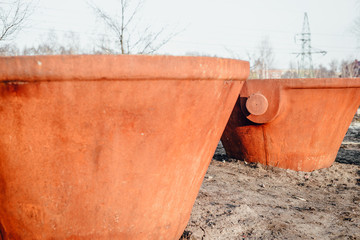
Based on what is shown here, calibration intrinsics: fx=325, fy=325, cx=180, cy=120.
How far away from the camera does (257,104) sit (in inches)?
109

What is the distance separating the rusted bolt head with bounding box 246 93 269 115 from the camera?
2.75 meters

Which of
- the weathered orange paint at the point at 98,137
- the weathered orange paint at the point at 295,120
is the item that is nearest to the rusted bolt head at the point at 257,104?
the weathered orange paint at the point at 295,120

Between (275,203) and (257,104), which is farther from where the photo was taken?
→ (257,104)

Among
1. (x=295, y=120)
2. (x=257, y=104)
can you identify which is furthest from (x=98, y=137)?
(x=295, y=120)

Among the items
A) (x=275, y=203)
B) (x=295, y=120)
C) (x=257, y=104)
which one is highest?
(x=257, y=104)

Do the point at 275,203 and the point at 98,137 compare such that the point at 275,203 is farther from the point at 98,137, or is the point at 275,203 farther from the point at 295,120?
the point at 98,137

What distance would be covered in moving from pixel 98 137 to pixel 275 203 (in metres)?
1.67

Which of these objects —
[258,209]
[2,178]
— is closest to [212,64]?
[2,178]

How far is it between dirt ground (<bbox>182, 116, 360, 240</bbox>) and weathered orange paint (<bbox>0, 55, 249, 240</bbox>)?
620mm

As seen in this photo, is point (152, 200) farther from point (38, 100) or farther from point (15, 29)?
point (15, 29)

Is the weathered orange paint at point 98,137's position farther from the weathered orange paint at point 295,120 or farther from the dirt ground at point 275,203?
the weathered orange paint at point 295,120

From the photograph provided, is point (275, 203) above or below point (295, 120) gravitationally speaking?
below

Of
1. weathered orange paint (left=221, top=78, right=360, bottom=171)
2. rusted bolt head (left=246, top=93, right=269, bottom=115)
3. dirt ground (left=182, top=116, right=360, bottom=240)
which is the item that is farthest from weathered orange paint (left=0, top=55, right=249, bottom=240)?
weathered orange paint (left=221, top=78, right=360, bottom=171)

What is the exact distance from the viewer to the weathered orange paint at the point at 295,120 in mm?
2826
